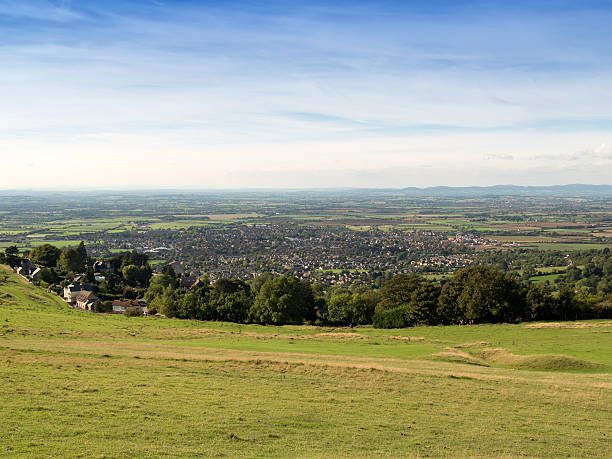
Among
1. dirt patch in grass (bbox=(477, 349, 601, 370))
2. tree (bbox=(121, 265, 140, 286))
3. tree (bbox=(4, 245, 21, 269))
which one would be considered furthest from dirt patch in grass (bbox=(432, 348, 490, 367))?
tree (bbox=(4, 245, 21, 269))

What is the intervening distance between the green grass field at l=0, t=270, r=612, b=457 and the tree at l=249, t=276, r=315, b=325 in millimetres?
14244

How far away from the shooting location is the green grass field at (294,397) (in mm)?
12883

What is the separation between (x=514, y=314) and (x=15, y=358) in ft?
141

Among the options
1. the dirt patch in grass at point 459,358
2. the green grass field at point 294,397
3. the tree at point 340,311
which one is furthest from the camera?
the tree at point 340,311

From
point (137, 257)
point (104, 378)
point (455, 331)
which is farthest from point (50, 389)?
point (137, 257)

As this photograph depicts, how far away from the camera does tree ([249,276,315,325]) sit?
46.9 metres

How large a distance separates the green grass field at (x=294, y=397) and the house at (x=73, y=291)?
2578 centimetres

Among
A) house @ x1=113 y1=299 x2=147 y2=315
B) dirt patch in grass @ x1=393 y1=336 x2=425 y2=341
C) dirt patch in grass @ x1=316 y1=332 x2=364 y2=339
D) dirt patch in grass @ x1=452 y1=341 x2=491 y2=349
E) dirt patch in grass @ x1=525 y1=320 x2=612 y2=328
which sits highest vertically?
dirt patch in grass @ x1=452 y1=341 x2=491 y2=349

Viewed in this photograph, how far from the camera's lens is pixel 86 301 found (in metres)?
54.5

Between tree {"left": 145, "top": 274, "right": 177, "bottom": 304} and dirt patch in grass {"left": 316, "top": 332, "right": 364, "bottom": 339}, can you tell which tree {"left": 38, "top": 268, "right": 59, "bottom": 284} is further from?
dirt patch in grass {"left": 316, "top": 332, "right": 364, "bottom": 339}

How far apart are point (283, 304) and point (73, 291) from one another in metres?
31.2

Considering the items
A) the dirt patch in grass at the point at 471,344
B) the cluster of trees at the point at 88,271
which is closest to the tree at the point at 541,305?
the dirt patch in grass at the point at 471,344

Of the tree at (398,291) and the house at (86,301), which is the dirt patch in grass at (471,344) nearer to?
the tree at (398,291)

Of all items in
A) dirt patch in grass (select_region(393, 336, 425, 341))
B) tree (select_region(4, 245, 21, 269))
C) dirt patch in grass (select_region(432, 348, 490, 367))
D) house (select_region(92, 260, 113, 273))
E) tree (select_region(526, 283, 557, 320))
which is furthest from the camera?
house (select_region(92, 260, 113, 273))
